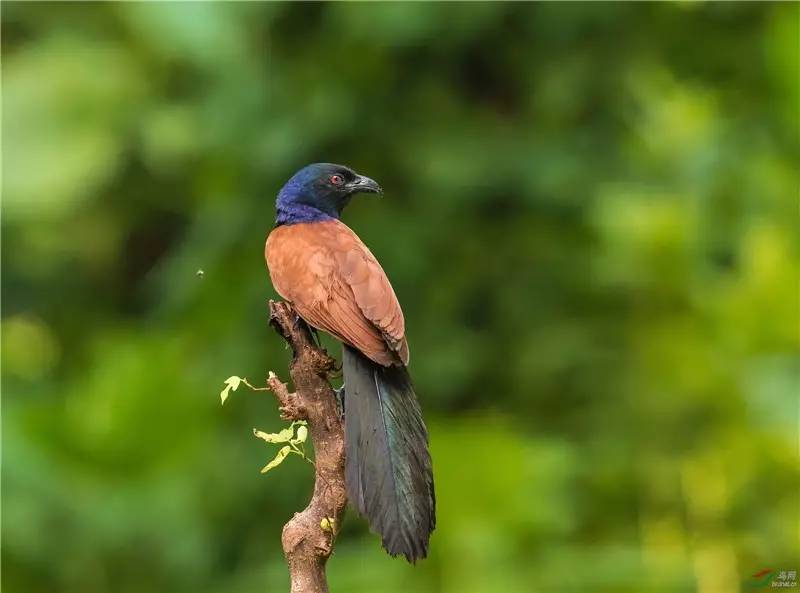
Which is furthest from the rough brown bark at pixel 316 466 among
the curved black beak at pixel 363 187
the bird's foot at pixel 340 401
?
the curved black beak at pixel 363 187

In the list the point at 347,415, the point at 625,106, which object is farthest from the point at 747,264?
the point at 347,415

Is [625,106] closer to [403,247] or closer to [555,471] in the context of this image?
[403,247]

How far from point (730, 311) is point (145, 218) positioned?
90.9 inches

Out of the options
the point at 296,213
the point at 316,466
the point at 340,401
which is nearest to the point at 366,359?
the point at 340,401

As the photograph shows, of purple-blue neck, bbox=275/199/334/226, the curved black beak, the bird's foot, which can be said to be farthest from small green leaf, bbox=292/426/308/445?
the curved black beak

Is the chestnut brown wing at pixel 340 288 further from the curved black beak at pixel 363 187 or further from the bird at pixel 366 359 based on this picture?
the curved black beak at pixel 363 187

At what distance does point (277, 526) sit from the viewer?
3926 mm

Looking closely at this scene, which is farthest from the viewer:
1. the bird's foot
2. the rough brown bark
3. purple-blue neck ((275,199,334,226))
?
purple-blue neck ((275,199,334,226))

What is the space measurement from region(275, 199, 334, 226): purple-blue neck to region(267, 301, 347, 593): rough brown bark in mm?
443

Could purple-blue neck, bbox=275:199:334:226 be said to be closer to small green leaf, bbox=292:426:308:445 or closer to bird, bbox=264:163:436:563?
bird, bbox=264:163:436:563

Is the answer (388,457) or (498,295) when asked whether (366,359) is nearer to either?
(388,457)

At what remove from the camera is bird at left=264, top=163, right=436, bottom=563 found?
1.53 meters

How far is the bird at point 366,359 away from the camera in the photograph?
153 centimetres

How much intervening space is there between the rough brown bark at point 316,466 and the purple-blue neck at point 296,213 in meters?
0.44
